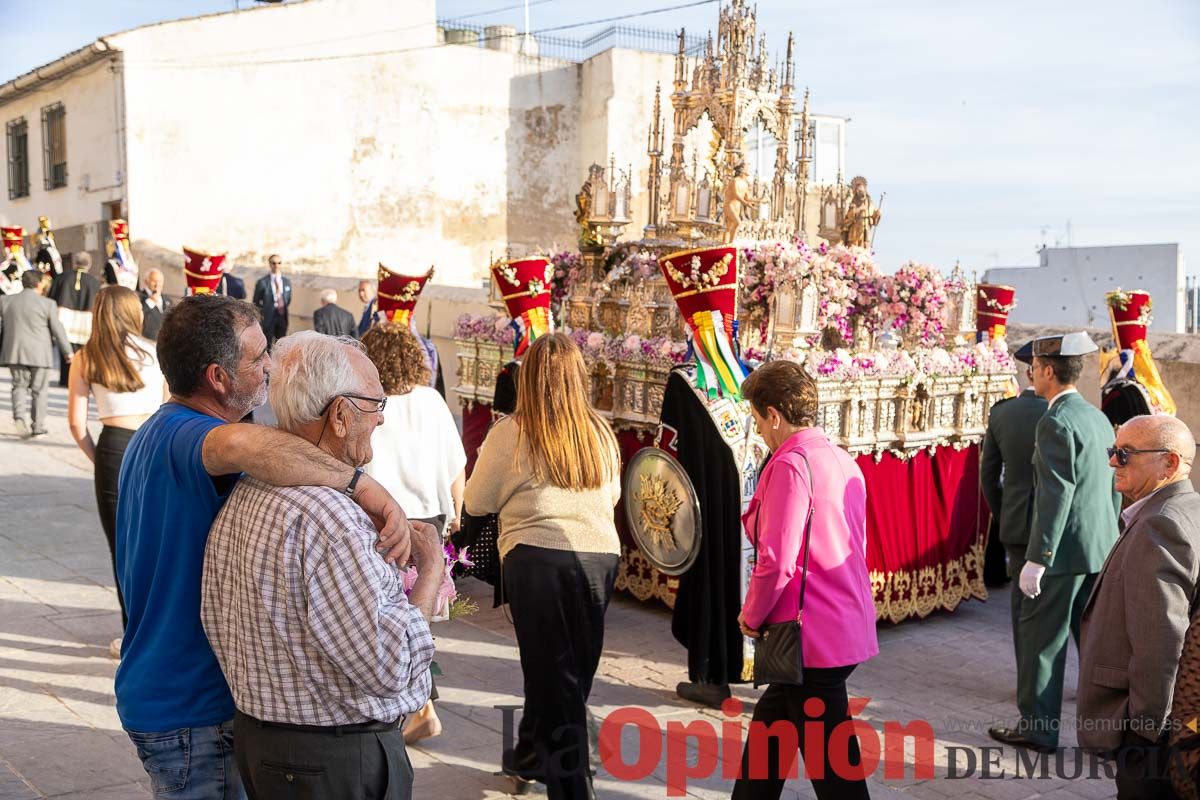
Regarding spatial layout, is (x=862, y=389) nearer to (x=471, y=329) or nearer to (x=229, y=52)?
(x=471, y=329)

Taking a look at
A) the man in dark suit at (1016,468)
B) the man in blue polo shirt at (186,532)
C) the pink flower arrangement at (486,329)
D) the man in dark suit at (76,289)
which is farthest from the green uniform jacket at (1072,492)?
the man in dark suit at (76,289)

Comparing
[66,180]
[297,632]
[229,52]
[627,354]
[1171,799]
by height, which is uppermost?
[229,52]

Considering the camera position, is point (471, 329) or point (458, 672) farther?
point (471, 329)

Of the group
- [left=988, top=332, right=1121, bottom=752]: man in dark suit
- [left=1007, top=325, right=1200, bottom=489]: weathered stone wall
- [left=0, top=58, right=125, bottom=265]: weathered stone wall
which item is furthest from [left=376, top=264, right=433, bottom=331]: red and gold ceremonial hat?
[left=0, top=58, right=125, bottom=265]: weathered stone wall

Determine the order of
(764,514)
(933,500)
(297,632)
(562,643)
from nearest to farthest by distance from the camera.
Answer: (297,632) → (764,514) → (562,643) → (933,500)

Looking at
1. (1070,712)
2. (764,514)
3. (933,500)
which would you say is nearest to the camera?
(764,514)

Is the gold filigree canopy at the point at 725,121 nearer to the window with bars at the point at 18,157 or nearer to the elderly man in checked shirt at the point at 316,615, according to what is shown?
the elderly man in checked shirt at the point at 316,615

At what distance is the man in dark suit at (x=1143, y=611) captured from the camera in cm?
329

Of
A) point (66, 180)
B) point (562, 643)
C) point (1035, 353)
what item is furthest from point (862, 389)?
point (66, 180)

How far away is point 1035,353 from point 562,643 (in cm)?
271

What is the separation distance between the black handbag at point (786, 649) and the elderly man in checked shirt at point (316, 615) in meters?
1.57

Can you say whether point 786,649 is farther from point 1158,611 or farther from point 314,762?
point 314,762

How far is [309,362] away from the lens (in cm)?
243

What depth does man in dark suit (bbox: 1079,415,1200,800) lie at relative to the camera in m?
3.29
